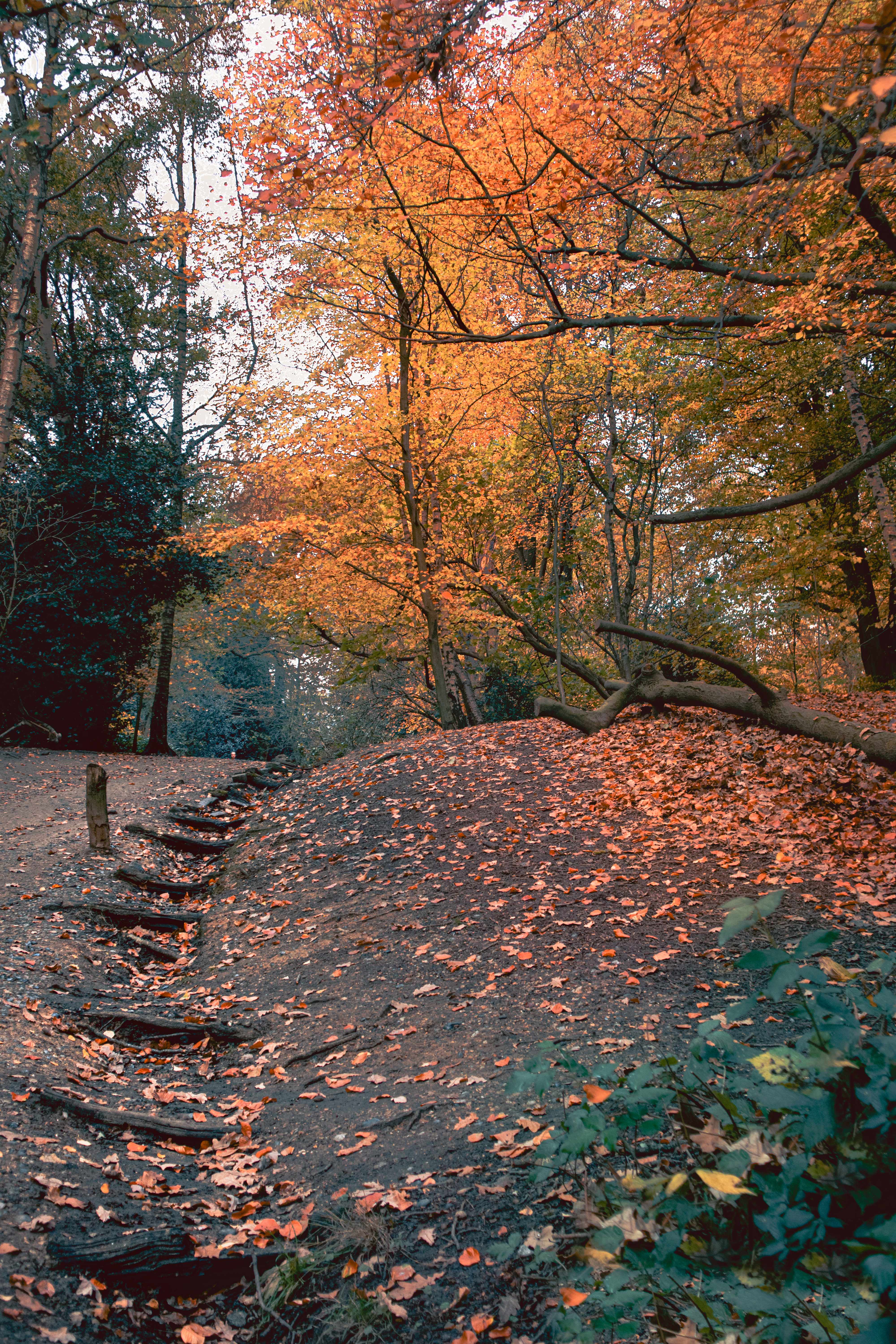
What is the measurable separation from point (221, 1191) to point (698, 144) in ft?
22.2

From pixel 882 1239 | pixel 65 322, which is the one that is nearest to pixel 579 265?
pixel 882 1239

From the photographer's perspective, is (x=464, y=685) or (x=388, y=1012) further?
(x=464, y=685)

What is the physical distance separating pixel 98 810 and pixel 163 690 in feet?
28.7

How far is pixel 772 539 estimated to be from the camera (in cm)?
1238

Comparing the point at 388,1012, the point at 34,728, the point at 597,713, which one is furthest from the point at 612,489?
the point at 34,728

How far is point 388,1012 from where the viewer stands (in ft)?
15.1

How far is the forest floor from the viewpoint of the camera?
2451mm

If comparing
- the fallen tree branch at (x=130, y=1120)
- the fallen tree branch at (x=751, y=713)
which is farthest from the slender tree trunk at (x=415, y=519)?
the fallen tree branch at (x=130, y=1120)

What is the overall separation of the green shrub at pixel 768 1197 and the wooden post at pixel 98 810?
674 cm

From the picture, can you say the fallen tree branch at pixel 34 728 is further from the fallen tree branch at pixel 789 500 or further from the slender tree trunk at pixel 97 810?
the fallen tree branch at pixel 789 500

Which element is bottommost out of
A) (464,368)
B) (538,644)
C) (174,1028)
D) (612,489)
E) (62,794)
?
(174,1028)

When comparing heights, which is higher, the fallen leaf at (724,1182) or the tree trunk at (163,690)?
the tree trunk at (163,690)

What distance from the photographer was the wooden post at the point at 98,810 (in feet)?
24.9

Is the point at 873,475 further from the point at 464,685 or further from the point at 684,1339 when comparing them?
the point at 684,1339
